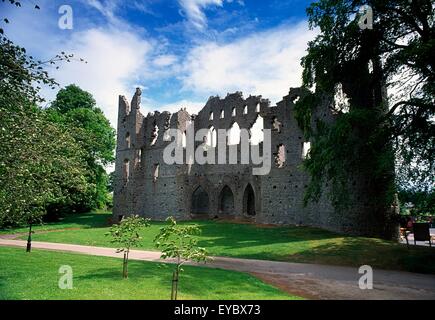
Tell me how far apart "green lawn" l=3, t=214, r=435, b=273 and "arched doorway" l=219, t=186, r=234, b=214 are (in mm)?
8824

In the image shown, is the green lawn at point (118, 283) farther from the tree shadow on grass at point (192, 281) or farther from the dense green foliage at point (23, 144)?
the dense green foliage at point (23, 144)

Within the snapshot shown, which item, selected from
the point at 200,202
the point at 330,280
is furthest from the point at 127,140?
the point at 330,280

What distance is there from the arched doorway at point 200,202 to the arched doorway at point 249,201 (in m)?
6.05

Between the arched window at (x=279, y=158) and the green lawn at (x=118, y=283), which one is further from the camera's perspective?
the arched window at (x=279, y=158)

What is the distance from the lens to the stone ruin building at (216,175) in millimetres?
30828

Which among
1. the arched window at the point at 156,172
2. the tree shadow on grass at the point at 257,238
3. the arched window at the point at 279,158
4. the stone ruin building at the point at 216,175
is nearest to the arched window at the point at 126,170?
the stone ruin building at the point at 216,175

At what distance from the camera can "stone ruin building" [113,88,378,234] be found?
30828 mm

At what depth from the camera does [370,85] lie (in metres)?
18.1

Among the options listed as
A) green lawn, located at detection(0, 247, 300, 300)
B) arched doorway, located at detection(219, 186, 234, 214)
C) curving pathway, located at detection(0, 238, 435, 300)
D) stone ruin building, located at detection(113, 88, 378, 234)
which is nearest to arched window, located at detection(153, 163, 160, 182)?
stone ruin building, located at detection(113, 88, 378, 234)

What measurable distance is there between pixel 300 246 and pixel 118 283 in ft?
40.4

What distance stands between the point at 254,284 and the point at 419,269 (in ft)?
25.5

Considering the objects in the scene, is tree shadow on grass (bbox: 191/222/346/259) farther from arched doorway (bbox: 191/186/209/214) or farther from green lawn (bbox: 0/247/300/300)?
arched doorway (bbox: 191/186/209/214)
